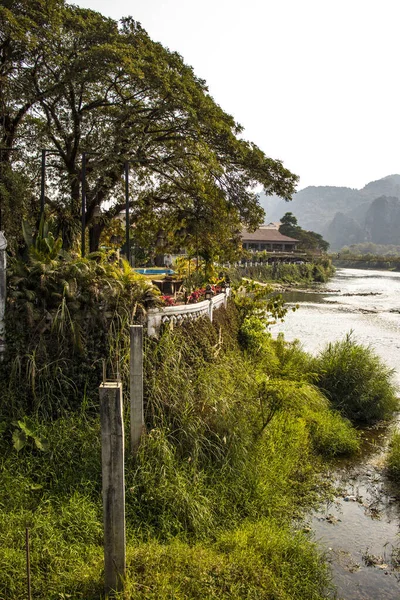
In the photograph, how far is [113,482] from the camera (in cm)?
386

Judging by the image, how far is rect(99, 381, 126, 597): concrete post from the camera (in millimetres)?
3764

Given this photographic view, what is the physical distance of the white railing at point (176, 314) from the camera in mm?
7031

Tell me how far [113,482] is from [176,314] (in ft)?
13.2

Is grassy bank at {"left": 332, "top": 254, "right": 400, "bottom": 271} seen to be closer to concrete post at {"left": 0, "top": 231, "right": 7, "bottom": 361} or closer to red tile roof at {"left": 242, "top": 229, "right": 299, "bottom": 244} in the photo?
red tile roof at {"left": 242, "top": 229, "right": 299, "bottom": 244}

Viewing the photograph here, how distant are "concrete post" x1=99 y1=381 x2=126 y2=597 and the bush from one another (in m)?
6.40

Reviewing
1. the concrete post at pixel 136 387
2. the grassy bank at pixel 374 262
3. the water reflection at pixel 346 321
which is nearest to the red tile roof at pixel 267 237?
the water reflection at pixel 346 321

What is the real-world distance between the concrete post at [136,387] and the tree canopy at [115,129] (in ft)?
15.2

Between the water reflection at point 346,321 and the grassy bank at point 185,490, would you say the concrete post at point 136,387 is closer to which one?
the grassy bank at point 185,490

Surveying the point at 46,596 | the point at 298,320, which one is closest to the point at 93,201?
the point at 46,596

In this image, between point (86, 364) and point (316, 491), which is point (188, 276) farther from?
point (316, 491)

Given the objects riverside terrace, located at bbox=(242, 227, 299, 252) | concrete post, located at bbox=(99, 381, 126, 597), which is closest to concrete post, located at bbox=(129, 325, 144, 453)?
concrete post, located at bbox=(99, 381, 126, 597)

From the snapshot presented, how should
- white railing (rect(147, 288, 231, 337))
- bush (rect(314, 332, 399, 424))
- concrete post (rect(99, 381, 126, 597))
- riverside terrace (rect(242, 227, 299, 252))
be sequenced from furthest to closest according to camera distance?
riverside terrace (rect(242, 227, 299, 252))
bush (rect(314, 332, 399, 424))
white railing (rect(147, 288, 231, 337))
concrete post (rect(99, 381, 126, 597))

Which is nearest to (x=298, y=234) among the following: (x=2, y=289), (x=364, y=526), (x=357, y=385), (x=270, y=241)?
(x=270, y=241)

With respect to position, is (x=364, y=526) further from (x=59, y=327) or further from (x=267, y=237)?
(x=267, y=237)
